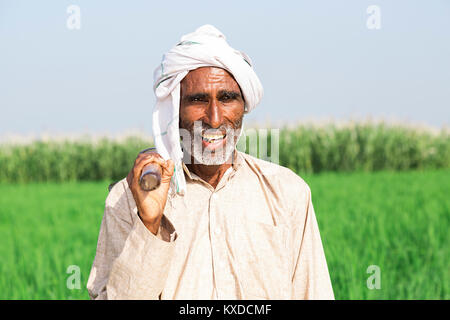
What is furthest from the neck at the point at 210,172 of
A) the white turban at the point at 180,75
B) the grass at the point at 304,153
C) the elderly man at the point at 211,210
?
the grass at the point at 304,153

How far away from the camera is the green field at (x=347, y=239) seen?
204 inches

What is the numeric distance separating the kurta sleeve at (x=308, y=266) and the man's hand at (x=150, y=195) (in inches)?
25.9

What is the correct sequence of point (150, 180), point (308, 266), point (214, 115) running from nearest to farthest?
point (150, 180) < point (214, 115) < point (308, 266)

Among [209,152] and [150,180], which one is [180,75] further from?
[150,180]

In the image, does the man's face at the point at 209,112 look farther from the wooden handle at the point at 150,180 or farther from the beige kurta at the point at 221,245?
the wooden handle at the point at 150,180

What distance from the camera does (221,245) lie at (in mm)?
2154

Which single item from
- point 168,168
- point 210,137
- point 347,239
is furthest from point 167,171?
point 347,239

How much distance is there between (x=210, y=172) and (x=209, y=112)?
31cm

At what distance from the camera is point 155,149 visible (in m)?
2.24
